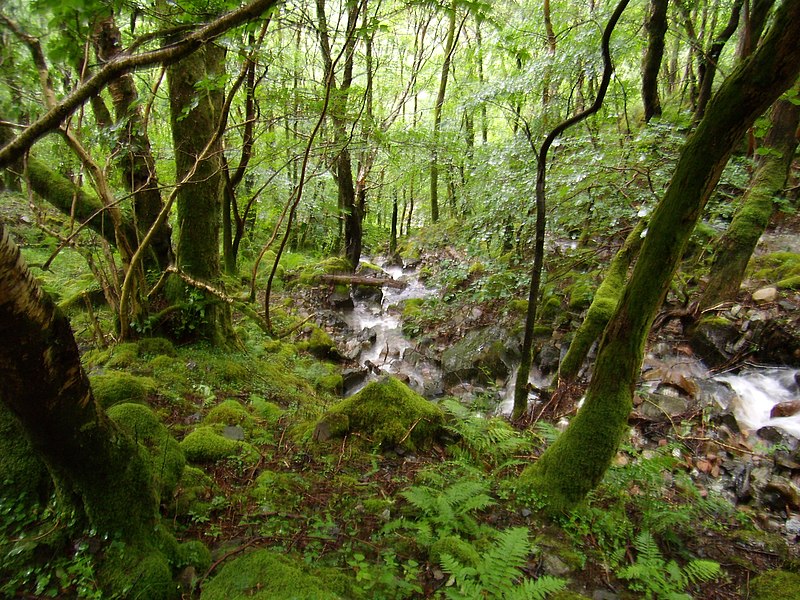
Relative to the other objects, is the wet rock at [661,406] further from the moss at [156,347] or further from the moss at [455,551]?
the moss at [156,347]

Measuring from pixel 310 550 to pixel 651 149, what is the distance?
6.03 metres

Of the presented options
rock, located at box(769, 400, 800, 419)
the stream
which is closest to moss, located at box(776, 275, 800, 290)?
the stream

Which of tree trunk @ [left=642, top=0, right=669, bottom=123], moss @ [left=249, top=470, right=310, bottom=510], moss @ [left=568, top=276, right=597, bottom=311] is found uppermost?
tree trunk @ [left=642, top=0, right=669, bottom=123]

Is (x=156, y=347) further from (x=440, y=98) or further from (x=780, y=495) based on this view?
(x=440, y=98)

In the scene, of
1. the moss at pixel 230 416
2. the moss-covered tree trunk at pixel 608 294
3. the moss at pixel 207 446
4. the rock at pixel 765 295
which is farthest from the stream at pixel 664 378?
the moss at pixel 207 446

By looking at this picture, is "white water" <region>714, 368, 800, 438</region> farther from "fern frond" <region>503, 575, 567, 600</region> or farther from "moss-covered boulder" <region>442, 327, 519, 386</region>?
"fern frond" <region>503, 575, 567, 600</region>

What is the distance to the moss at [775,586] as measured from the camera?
2611mm

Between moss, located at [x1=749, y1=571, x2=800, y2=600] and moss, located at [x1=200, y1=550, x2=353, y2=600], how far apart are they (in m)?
2.82

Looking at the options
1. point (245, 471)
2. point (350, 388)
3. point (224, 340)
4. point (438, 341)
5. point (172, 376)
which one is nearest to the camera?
point (245, 471)

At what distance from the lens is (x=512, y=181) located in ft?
20.7

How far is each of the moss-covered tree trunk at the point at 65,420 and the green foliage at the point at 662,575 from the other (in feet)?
9.74

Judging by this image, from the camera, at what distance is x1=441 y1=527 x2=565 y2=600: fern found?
1987 mm

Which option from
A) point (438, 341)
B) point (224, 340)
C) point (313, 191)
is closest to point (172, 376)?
point (224, 340)

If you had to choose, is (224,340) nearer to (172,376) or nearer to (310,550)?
(172,376)
